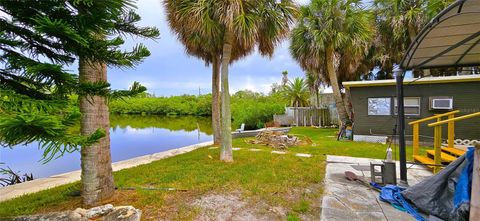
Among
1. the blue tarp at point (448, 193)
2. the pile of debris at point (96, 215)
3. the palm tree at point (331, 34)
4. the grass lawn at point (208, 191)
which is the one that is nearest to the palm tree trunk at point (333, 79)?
the palm tree at point (331, 34)

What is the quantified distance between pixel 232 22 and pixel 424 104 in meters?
8.58

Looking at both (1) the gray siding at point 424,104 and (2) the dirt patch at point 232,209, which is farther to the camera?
(1) the gray siding at point 424,104

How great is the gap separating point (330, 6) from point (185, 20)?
853 cm

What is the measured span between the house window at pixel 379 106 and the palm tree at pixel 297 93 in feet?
32.1

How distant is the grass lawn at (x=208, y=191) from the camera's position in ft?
11.2

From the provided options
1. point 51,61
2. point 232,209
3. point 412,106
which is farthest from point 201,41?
point 412,106

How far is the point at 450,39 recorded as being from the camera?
152 inches

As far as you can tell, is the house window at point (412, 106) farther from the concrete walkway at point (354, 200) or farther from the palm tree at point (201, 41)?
the palm tree at point (201, 41)

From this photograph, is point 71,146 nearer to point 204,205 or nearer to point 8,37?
point 8,37

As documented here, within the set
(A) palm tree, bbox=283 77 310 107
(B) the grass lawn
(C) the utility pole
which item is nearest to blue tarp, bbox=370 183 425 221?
(C) the utility pole

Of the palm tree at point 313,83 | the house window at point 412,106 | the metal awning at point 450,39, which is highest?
the palm tree at point 313,83

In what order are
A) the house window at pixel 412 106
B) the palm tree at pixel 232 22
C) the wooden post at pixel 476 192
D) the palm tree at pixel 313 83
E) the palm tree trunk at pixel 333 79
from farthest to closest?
1. the palm tree at pixel 313 83
2. the palm tree trunk at pixel 333 79
3. the house window at pixel 412 106
4. the palm tree at pixel 232 22
5. the wooden post at pixel 476 192

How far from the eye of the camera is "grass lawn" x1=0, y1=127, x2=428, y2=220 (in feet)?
11.2

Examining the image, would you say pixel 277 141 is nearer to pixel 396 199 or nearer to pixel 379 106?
pixel 379 106
